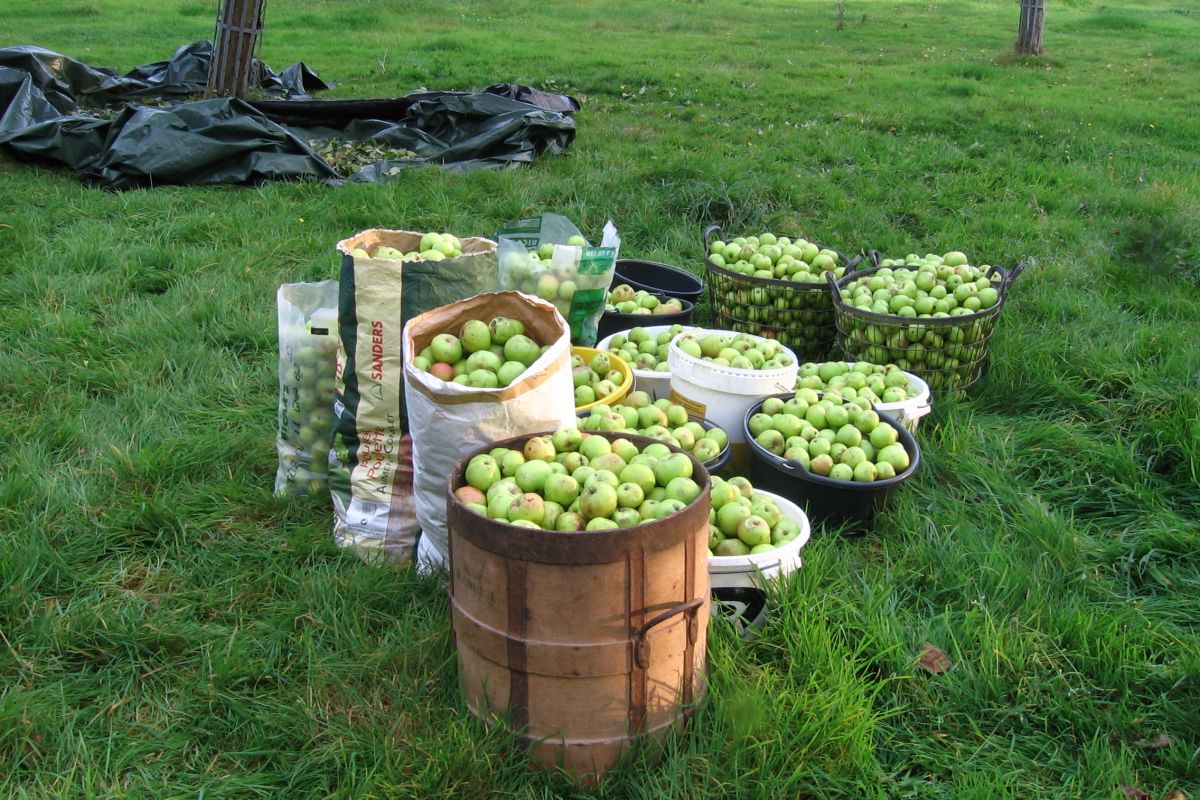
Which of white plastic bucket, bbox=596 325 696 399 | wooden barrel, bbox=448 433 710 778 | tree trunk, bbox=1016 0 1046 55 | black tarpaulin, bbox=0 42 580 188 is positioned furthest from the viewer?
tree trunk, bbox=1016 0 1046 55

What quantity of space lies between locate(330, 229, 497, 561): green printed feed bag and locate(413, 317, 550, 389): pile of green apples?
0.16 m

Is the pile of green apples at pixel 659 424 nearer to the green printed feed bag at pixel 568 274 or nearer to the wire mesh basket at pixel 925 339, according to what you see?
the green printed feed bag at pixel 568 274

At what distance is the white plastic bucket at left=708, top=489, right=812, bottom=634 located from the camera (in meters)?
2.90

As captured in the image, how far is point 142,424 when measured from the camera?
13.4 ft

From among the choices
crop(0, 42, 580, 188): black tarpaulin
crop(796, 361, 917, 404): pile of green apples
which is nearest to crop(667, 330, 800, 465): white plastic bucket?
crop(796, 361, 917, 404): pile of green apples

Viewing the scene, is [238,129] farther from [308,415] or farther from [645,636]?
[645,636]

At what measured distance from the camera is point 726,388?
3.98 m

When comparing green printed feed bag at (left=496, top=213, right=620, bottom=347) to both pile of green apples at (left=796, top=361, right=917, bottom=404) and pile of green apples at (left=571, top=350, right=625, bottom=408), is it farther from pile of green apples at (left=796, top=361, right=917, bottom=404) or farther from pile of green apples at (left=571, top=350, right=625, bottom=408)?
pile of green apples at (left=796, top=361, right=917, bottom=404)

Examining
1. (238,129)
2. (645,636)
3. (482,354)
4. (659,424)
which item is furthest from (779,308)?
(238,129)

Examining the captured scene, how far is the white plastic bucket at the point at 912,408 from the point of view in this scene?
395cm

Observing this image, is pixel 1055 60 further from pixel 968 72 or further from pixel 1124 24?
pixel 1124 24

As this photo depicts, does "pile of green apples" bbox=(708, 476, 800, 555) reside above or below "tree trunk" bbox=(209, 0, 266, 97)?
below

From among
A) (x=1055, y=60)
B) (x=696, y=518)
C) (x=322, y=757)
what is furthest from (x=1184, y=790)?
(x=1055, y=60)

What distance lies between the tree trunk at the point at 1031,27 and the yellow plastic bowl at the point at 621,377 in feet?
43.6
